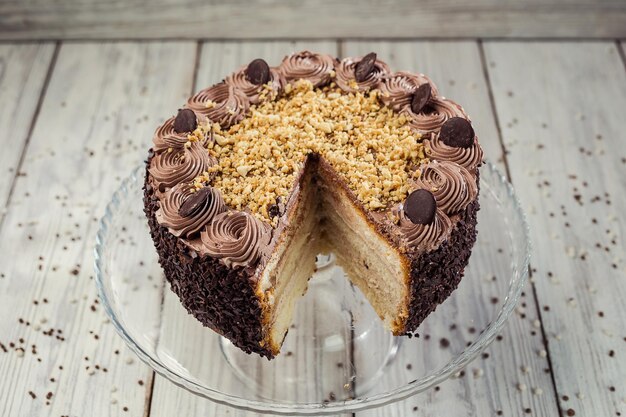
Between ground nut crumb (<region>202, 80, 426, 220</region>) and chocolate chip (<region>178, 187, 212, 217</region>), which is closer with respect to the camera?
chocolate chip (<region>178, 187, 212, 217</region>)

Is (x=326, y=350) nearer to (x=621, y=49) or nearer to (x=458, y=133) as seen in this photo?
(x=458, y=133)

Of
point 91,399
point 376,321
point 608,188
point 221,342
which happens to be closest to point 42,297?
point 91,399

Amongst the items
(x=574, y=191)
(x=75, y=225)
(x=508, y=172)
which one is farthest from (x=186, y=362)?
(x=574, y=191)

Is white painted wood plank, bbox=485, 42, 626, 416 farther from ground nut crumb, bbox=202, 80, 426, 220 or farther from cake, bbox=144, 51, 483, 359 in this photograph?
ground nut crumb, bbox=202, 80, 426, 220

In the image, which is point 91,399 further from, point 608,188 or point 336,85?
point 608,188

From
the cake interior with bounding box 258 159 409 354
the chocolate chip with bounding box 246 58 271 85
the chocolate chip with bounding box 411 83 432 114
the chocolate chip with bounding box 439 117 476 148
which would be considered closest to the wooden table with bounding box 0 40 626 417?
the cake interior with bounding box 258 159 409 354
